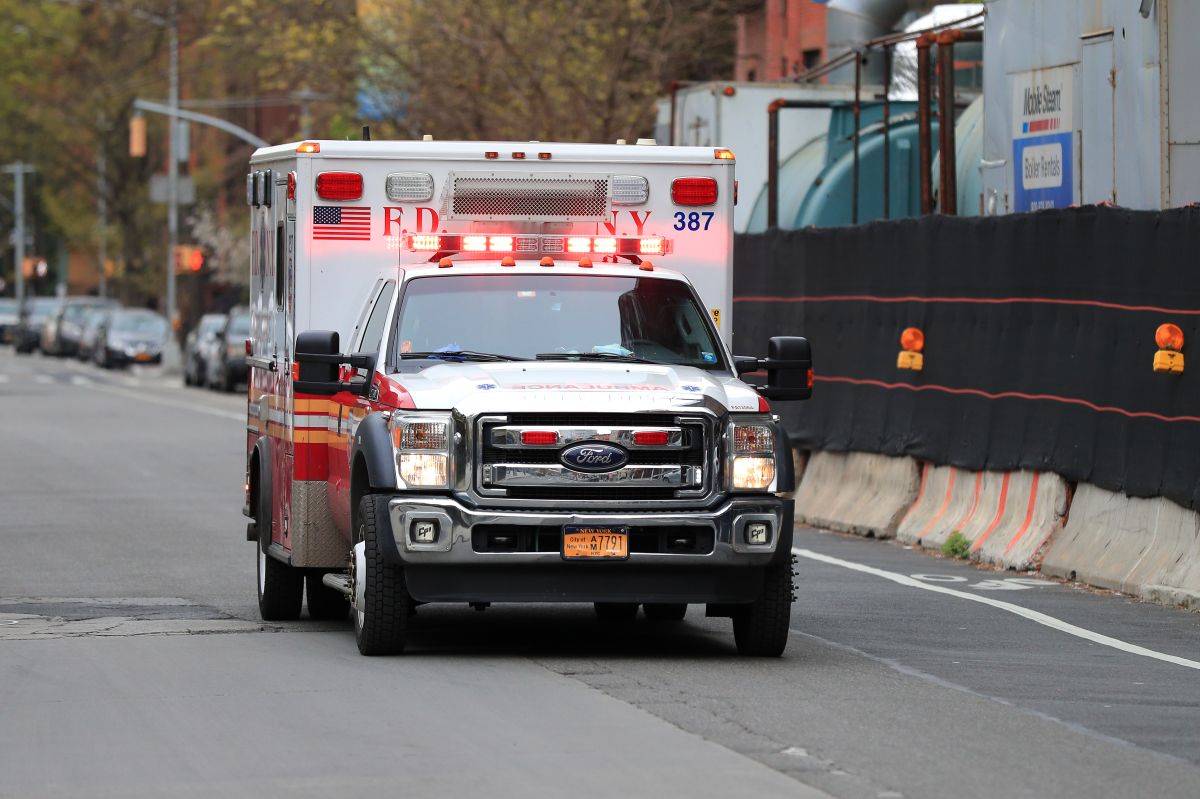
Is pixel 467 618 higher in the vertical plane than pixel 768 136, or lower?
lower

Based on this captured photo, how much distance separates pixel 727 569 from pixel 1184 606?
13.9 feet

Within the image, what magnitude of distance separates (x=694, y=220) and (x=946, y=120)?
8829 mm

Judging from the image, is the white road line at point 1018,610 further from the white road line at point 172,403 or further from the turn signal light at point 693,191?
the white road line at point 172,403

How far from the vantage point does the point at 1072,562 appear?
1597 cm

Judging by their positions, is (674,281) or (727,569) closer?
(727,569)

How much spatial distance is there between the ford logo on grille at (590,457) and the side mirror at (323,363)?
4.45ft

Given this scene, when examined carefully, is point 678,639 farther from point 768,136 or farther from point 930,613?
point 768,136

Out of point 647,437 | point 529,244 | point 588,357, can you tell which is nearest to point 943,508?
point 529,244

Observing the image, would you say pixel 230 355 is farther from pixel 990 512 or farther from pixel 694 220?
pixel 694 220

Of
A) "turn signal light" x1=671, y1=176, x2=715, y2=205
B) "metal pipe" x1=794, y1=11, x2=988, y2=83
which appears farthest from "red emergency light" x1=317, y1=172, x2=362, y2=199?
"metal pipe" x1=794, y1=11, x2=988, y2=83

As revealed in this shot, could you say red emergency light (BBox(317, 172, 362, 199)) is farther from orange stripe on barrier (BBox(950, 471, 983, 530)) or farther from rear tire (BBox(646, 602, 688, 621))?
orange stripe on barrier (BBox(950, 471, 983, 530))

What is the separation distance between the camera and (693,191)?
43.8 ft

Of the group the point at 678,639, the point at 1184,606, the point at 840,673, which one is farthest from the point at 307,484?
the point at 1184,606

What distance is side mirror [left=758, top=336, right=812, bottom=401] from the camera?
11984mm
